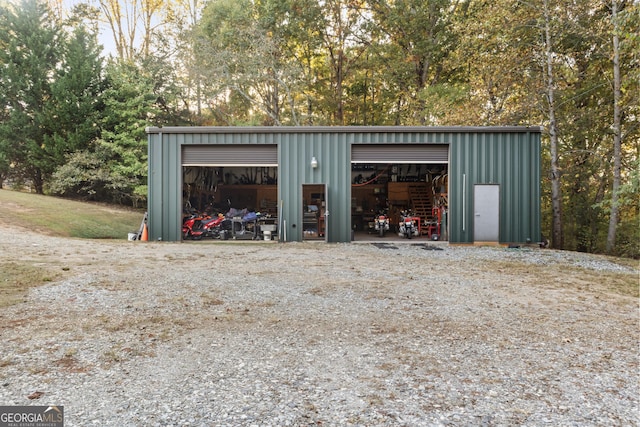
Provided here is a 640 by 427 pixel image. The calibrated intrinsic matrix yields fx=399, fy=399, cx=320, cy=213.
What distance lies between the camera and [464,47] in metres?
14.2

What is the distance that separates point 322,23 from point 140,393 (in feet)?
74.7

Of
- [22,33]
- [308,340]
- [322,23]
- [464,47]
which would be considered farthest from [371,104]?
[308,340]

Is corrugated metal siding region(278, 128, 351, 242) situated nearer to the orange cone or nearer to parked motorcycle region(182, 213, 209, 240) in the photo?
parked motorcycle region(182, 213, 209, 240)

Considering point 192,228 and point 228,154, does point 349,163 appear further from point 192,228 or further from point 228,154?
point 192,228

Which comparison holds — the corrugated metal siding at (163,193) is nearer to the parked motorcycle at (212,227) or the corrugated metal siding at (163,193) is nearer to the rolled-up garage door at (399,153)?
the parked motorcycle at (212,227)

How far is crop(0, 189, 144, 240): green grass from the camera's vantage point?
1259 centimetres

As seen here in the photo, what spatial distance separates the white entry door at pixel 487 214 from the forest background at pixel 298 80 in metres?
2.93

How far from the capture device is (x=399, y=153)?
1179 centimetres

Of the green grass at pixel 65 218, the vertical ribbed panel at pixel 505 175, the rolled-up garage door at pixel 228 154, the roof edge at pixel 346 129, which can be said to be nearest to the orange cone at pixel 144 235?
the rolled-up garage door at pixel 228 154

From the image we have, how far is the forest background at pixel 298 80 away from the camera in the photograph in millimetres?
13883

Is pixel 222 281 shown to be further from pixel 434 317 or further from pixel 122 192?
pixel 122 192

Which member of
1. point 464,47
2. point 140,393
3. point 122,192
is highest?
point 464,47

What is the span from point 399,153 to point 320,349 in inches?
367

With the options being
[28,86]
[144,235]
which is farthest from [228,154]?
[28,86]
